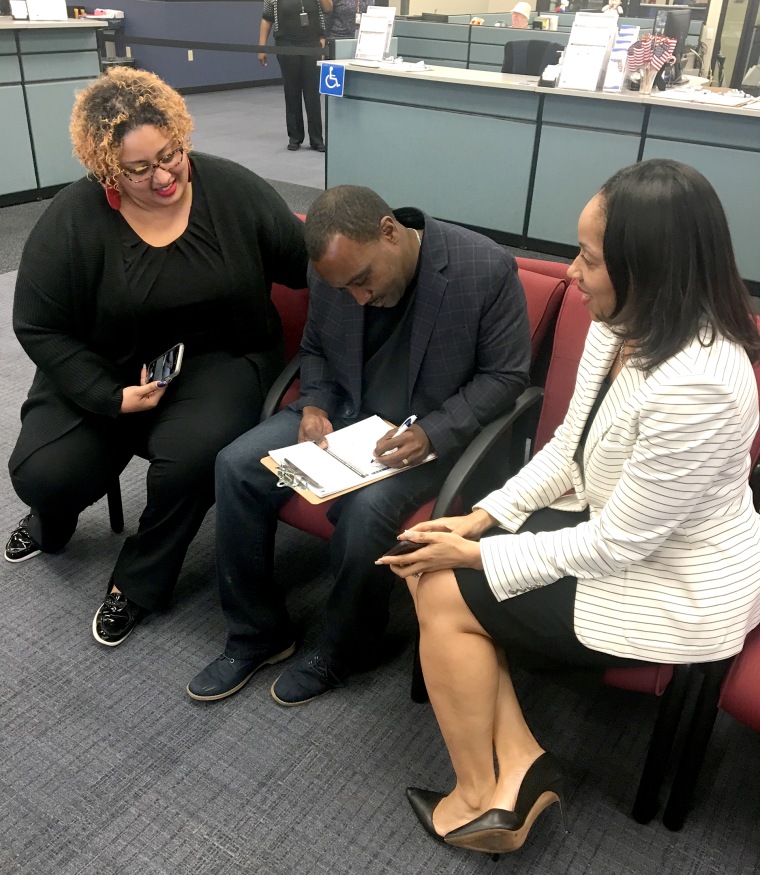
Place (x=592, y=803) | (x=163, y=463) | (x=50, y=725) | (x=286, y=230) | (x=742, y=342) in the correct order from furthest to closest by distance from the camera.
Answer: (x=286, y=230) → (x=163, y=463) → (x=50, y=725) → (x=592, y=803) → (x=742, y=342)

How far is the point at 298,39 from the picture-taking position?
6137 millimetres

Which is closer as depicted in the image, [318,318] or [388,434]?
[388,434]

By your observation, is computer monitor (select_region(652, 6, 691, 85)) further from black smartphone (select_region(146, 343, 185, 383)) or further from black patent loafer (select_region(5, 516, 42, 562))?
black patent loafer (select_region(5, 516, 42, 562))

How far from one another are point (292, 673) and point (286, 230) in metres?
1.03

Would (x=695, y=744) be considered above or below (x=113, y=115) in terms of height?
below

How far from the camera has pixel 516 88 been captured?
4238mm

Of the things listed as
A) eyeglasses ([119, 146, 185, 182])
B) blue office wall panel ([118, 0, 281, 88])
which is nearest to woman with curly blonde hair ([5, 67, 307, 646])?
eyeglasses ([119, 146, 185, 182])

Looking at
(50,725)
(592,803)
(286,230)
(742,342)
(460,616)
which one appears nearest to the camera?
(742,342)

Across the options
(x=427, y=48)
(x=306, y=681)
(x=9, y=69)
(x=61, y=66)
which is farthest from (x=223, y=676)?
(x=427, y=48)

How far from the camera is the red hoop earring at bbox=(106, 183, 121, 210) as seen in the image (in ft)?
5.53

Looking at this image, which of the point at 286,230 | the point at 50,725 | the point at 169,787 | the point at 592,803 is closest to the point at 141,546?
the point at 50,725

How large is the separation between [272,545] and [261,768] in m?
0.45

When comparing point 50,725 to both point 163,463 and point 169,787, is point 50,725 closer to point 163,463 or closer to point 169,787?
point 169,787

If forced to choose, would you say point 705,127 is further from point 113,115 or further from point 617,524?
point 617,524
